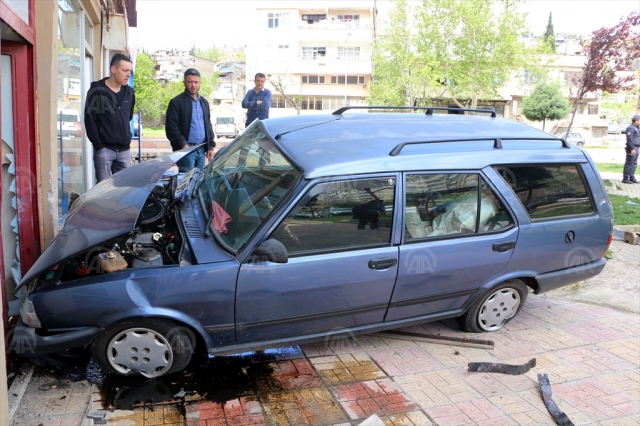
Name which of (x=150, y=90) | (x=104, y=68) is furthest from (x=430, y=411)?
(x=150, y=90)

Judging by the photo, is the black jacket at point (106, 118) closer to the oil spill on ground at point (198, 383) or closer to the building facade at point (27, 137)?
the building facade at point (27, 137)

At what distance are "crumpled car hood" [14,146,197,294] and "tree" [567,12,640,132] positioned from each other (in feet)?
64.9

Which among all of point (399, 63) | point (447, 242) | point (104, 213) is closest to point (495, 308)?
point (447, 242)

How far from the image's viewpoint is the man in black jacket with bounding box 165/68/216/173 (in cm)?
698

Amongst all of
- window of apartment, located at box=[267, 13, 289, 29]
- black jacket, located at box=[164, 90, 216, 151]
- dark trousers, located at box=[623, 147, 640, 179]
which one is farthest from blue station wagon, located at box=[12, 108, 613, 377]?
window of apartment, located at box=[267, 13, 289, 29]

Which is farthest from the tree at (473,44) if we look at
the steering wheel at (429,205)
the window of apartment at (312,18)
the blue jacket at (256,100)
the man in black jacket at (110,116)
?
the window of apartment at (312,18)

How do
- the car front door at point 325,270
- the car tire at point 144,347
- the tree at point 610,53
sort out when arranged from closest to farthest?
the car tire at point 144,347 < the car front door at point 325,270 < the tree at point 610,53

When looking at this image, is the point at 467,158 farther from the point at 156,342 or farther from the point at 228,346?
the point at 156,342

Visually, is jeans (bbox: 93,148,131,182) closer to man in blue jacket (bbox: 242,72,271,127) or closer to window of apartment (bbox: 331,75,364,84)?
man in blue jacket (bbox: 242,72,271,127)

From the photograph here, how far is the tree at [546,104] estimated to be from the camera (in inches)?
1610

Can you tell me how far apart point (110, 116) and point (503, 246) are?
14.5ft

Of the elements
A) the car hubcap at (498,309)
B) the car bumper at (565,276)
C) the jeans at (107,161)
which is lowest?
the car hubcap at (498,309)

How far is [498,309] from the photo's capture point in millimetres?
4531

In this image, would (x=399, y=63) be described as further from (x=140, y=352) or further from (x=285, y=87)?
(x=140, y=352)
